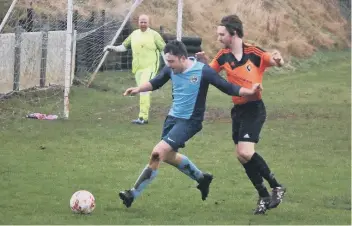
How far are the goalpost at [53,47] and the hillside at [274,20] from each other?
3.42m

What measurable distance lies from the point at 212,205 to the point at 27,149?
14.7 feet

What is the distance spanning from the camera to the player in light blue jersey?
9.07 metres

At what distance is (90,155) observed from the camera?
12.9 m

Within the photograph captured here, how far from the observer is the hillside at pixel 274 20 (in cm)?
2647

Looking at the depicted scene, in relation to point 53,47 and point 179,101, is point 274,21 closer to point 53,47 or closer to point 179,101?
point 53,47

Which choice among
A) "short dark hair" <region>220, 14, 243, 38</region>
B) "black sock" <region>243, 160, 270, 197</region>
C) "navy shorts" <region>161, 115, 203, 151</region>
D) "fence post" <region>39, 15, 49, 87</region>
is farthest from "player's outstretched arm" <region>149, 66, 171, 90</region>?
"fence post" <region>39, 15, 49, 87</region>

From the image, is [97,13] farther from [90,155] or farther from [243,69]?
[243,69]

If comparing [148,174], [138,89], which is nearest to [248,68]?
[138,89]

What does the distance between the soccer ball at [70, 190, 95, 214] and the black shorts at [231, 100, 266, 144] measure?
1.69 metres

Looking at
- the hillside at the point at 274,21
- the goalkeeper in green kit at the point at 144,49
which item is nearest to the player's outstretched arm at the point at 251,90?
the goalkeeper in green kit at the point at 144,49

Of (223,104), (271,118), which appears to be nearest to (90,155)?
(271,118)

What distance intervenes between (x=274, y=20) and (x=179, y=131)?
22647 mm

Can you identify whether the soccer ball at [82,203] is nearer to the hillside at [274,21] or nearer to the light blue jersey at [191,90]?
the light blue jersey at [191,90]

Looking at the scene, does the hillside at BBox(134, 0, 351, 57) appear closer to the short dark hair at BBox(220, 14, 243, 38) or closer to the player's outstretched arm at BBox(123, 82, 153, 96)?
the player's outstretched arm at BBox(123, 82, 153, 96)
